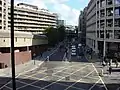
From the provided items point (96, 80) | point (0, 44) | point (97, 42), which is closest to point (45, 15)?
point (97, 42)

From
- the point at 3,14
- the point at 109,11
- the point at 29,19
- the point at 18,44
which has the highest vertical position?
the point at 29,19

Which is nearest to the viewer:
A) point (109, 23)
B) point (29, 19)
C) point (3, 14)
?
point (109, 23)

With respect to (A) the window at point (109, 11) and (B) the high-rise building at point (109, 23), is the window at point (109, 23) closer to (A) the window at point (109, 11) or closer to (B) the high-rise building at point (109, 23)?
(B) the high-rise building at point (109, 23)

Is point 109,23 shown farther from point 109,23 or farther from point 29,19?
point 29,19

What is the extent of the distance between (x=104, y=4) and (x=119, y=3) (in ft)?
22.5

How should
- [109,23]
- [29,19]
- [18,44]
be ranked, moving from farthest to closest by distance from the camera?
[29,19] → [109,23] → [18,44]

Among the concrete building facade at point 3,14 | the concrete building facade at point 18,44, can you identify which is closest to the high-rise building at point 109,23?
the concrete building facade at point 18,44

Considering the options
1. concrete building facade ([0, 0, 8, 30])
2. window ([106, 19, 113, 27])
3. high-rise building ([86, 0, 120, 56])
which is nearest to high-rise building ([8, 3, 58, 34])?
concrete building facade ([0, 0, 8, 30])

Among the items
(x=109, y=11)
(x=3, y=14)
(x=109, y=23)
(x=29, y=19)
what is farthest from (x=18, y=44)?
(x=29, y=19)

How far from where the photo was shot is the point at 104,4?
77562 mm

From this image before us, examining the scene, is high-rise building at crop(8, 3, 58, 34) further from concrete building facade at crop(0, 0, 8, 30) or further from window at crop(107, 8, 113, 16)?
window at crop(107, 8, 113, 16)

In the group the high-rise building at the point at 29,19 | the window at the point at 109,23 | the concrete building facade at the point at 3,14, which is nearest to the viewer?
A: the window at the point at 109,23

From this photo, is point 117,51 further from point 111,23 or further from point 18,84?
point 18,84

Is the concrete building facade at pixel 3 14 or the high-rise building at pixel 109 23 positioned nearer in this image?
the high-rise building at pixel 109 23
